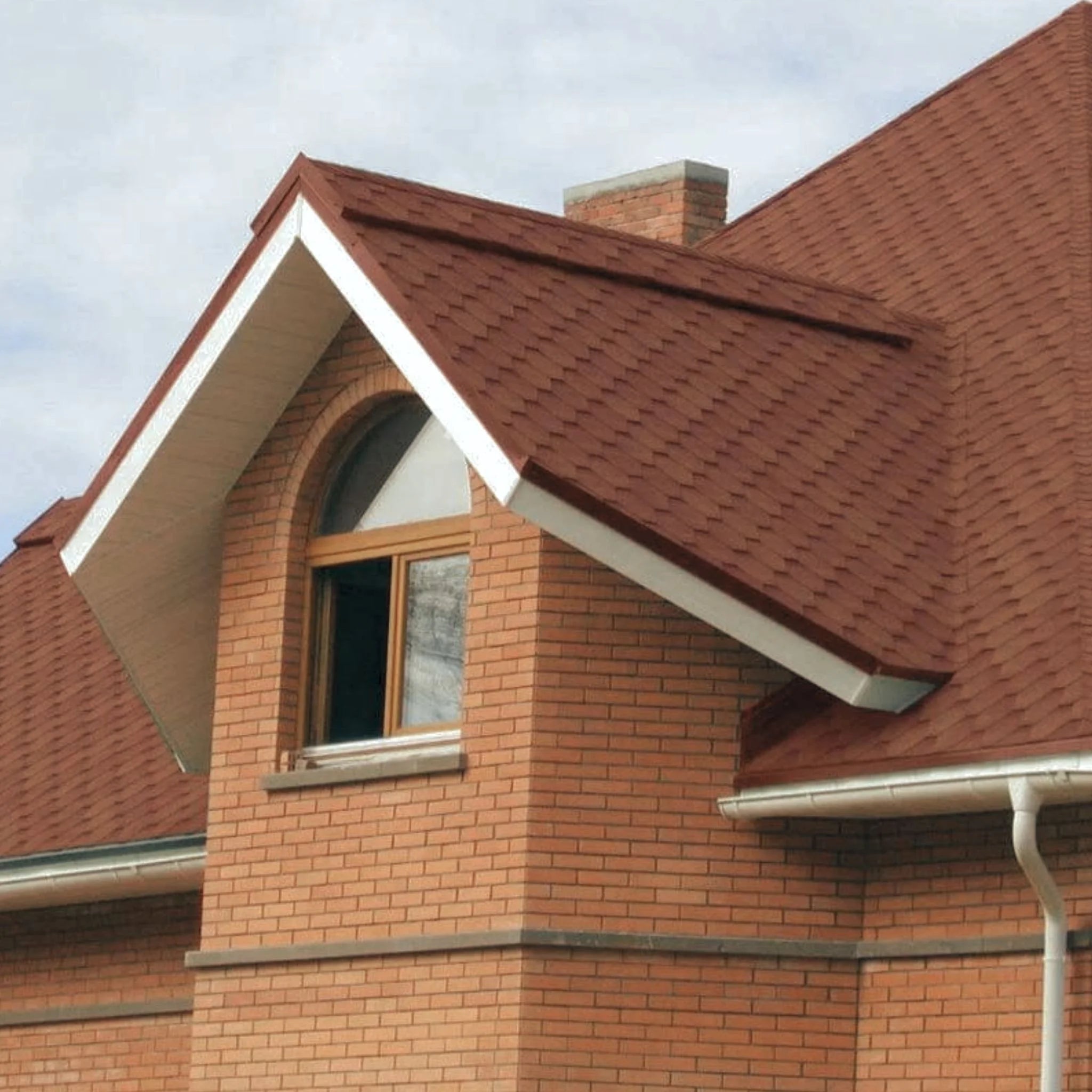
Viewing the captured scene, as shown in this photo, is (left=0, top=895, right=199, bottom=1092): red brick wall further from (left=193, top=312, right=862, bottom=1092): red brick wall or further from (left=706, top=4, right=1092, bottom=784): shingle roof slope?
(left=706, top=4, right=1092, bottom=784): shingle roof slope

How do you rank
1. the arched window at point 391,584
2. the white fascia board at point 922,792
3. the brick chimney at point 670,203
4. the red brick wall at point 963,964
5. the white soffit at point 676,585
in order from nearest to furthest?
the white fascia board at point 922,792
the red brick wall at point 963,964
the white soffit at point 676,585
the arched window at point 391,584
the brick chimney at point 670,203

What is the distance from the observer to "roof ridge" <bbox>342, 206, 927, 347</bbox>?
14.4 metres

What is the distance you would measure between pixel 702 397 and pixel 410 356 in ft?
4.94

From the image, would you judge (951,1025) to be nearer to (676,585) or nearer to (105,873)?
(676,585)

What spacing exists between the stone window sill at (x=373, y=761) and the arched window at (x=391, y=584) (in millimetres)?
73

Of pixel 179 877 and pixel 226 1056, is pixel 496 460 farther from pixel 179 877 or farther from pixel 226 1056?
pixel 179 877

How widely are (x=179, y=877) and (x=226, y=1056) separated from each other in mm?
2128

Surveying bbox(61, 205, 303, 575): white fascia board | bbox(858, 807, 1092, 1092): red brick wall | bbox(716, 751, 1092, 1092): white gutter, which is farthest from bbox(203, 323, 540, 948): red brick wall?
bbox(858, 807, 1092, 1092): red brick wall

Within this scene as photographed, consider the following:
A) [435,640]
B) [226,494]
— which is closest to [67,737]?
[226,494]

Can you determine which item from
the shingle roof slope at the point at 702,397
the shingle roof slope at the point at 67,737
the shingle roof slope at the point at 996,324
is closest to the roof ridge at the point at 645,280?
the shingle roof slope at the point at 702,397

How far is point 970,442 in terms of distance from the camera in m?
15.1

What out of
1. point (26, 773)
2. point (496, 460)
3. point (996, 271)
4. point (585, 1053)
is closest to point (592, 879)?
point (585, 1053)

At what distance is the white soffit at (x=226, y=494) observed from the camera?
43.4ft

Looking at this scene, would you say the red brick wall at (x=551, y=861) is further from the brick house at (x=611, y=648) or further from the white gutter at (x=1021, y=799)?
the white gutter at (x=1021, y=799)
